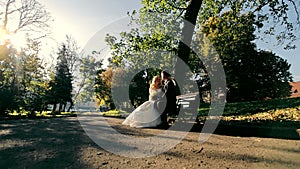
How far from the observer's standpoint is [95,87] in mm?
43656

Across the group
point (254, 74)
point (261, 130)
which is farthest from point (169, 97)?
point (254, 74)

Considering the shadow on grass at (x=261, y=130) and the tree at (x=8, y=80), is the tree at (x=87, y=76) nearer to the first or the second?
the tree at (x=8, y=80)

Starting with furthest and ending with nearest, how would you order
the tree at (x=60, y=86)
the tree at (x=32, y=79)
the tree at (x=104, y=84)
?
the tree at (x=104, y=84) → the tree at (x=60, y=86) → the tree at (x=32, y=79)

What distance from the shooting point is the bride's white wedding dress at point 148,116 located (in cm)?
723

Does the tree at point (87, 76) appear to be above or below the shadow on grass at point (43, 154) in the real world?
above

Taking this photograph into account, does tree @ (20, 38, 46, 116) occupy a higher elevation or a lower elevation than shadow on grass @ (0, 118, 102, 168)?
higher

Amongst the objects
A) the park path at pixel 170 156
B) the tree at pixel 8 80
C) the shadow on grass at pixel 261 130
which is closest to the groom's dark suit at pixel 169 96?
the shadow on grass at pixel 261 130

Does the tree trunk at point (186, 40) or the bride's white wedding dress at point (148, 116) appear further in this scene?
the tree trunk at point (186, 40)

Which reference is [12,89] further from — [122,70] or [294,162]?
[122,70]

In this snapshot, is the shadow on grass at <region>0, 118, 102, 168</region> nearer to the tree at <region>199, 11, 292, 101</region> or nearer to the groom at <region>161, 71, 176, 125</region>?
the groom at <region>161, 71, 176, 125</region>

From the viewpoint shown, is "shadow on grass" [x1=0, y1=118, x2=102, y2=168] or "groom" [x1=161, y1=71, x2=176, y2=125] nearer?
"shadow on grass" [x1=0, y1=118, x2=102, y2=168]

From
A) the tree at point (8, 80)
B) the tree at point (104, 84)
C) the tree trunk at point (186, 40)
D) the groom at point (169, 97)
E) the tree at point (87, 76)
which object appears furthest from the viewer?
the tree at point (87, 76)

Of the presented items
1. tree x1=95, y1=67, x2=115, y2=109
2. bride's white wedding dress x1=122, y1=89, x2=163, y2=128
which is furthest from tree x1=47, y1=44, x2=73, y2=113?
bride's white wedding dress x1=122, y1=89, x2=163, y2=128

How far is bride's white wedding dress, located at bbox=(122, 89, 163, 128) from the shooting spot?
723 centimetres
